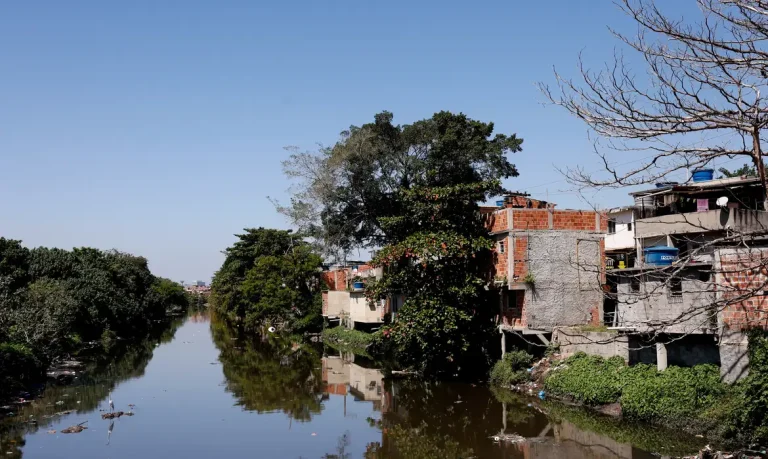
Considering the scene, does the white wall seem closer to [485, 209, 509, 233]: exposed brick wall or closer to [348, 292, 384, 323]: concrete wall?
[485, 209, 509, 233]: exposed brick wall

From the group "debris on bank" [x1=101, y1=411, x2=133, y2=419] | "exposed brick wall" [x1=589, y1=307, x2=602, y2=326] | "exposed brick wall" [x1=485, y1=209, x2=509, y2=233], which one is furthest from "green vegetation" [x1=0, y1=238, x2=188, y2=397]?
"exposed brick wall" [x1=589, y1=307, x2=602, y2=326]

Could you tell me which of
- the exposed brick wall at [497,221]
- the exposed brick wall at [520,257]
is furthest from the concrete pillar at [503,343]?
the exposed brick wall at [497,221]

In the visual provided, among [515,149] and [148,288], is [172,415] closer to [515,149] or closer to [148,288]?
[515,149]

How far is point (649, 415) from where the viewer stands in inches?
589

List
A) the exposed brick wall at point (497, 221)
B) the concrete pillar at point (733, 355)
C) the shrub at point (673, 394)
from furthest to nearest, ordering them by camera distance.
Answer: the exposed brick wall at point (497, 221) → the shrub at point (673, 394) → the concrete pillar at point (733, 355)

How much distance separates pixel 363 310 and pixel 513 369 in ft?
52.3

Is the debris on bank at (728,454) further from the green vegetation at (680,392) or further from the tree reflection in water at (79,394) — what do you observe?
the tree reflection in water at (79,394)

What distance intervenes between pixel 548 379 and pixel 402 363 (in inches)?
285

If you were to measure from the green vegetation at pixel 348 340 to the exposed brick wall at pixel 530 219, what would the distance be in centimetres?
1232

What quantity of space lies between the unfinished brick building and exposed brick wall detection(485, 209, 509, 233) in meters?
0.03

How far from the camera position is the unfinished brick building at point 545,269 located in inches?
819

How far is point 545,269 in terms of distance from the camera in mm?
21094

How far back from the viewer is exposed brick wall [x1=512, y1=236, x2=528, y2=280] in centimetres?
2095

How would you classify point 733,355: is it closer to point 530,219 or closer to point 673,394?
point 673,394
